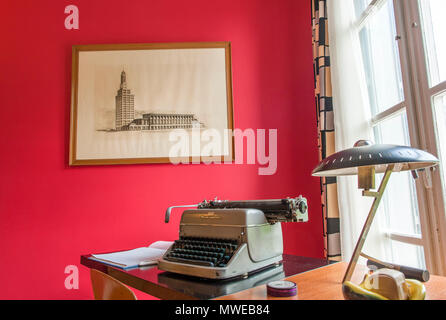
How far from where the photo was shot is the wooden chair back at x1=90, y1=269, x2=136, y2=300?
0.86m

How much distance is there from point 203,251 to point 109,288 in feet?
1.04

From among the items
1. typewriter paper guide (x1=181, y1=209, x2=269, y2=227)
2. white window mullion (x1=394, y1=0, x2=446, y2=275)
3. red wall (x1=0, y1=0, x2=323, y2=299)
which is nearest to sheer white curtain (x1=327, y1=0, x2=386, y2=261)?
white window mullion (x1=394, y1=0, x2=446, y2=275)

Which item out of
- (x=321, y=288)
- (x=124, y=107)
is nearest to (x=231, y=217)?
(x=321, y=288)

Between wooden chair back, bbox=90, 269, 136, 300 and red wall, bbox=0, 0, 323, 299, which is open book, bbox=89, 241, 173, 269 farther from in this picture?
red wall, bbox=0, 0, 323, 299

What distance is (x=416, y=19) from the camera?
51.2 inches

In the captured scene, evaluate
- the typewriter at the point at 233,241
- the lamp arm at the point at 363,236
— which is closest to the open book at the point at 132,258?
the typewriter at the point at 233,241

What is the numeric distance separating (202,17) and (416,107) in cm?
169

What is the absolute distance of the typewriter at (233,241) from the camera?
0.99 meters

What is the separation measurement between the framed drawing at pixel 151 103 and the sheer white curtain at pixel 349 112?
78 centimetres

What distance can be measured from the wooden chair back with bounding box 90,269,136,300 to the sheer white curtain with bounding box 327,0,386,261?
4.03 ft

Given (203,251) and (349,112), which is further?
(349,112)

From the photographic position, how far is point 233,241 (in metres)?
1.07

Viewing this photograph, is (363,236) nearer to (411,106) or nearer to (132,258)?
(411,106)
